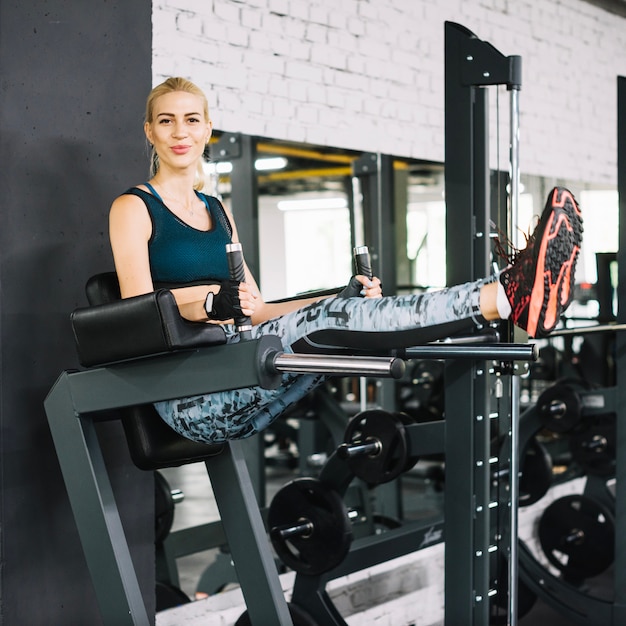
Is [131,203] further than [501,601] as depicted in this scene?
No

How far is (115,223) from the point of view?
2.25 metres

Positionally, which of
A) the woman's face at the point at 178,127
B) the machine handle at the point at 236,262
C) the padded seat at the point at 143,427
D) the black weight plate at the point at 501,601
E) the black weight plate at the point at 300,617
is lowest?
the black weight plate at the point at 300,617

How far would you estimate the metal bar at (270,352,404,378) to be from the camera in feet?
5.50

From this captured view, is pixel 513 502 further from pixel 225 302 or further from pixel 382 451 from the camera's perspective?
pixel 225 302

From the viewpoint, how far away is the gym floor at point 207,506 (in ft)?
13.5

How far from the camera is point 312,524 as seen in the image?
10.4ft

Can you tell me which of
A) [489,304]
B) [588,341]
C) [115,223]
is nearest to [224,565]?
[115,223]

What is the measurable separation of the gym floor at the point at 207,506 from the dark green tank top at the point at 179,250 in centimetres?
155

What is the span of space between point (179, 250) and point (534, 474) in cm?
243

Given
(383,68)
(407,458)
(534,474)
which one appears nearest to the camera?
(407,458)

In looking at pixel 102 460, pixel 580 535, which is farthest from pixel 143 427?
pixel 580 535

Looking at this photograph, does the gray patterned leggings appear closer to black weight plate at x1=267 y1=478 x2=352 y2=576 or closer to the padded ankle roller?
the padded ankle roller

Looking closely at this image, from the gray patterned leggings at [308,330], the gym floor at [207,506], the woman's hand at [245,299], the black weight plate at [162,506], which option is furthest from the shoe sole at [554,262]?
the gym floor at [207,506]

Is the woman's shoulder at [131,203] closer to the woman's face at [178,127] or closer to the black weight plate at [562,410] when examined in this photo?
the woman's face at [178,127]
